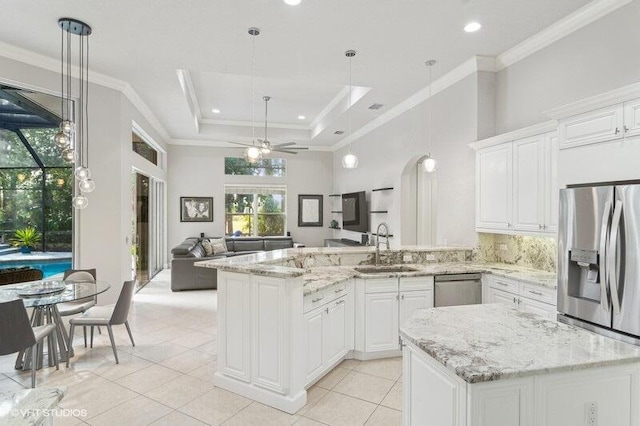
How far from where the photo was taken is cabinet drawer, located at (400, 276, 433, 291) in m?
3.80

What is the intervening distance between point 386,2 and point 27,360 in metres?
4.91

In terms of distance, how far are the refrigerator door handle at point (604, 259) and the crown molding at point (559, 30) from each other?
2.10m

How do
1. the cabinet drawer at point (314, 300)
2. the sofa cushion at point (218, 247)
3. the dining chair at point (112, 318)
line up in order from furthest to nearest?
1. the sofa cushion at point (218, 247)
2. the dining chair at point (112, 318)
3. the cabinet drawer at point (314, 300)

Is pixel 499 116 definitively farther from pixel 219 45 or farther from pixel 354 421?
pixel 354 421

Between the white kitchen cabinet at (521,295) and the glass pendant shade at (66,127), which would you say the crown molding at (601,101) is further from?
the glass pendant shade at (66,127)

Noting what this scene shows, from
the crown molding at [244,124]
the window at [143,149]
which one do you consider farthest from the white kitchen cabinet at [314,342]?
the crown molding at [244,124]

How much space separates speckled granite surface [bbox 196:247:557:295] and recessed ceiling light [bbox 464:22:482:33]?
255 cm

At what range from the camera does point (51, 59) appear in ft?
14.8

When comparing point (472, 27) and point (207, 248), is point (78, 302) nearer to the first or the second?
point (207, 248)

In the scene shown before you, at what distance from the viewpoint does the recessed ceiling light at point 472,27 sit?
3676 millimetres

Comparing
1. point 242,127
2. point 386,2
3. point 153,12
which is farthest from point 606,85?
point 242,127

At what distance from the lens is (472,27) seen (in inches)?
147

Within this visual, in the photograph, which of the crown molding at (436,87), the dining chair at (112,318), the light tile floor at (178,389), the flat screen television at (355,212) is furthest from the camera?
the flat screen television at (355,212)

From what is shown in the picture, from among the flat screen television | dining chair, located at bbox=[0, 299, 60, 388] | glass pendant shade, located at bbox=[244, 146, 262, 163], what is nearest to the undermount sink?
glass pendant shade, located at bbox=[244, 146, 262, 163]
